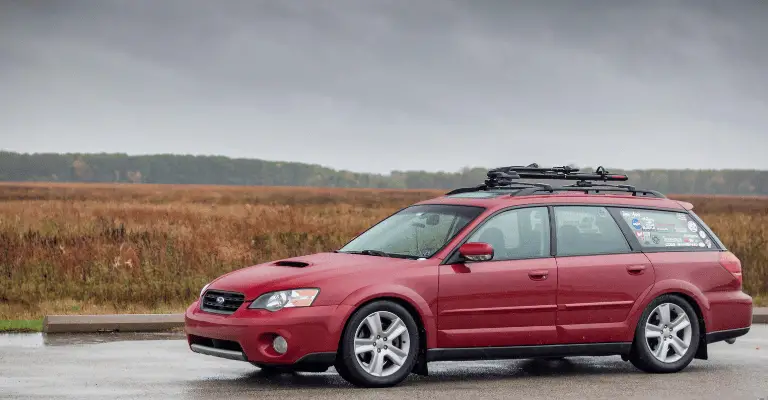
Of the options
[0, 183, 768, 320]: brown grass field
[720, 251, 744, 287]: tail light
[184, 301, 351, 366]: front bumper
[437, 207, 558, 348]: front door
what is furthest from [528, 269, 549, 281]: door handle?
[0, 183, 768, 320]: brown grass field

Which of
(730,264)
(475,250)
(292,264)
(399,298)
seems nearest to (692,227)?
(730,264)

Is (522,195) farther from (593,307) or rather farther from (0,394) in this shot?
(0,394)

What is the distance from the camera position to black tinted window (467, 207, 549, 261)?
1088 cm

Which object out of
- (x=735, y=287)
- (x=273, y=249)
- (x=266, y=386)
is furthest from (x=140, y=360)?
(x=273, y=249)

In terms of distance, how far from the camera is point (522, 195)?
Answer: 11.3m

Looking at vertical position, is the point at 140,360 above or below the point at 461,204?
below

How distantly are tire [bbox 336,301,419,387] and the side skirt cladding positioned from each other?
273 millimetres

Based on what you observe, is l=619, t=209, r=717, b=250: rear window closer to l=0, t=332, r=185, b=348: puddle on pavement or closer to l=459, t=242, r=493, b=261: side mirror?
l=459, t=242, r=493, b=261: side mirror

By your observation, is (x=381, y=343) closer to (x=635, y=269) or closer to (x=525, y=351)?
(x=525, y=351)

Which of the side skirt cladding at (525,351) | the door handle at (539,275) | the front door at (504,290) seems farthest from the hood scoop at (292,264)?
the door handle at (539,275)

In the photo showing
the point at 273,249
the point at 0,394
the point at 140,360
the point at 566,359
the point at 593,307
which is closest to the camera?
the point at 0,394

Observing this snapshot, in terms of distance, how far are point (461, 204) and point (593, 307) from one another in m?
1.44

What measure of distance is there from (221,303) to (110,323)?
14.8 ft

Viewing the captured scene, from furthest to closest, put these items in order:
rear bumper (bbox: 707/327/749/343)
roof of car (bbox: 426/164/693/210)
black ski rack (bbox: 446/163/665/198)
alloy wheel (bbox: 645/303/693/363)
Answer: black ski rack (bbox: 446/163/665/198)
rear bumper (bbox: 707/327/749/343)
alloy wheel (bbox: 645/303/693/363)
roof of car (bbox: 426/164/693/210)
